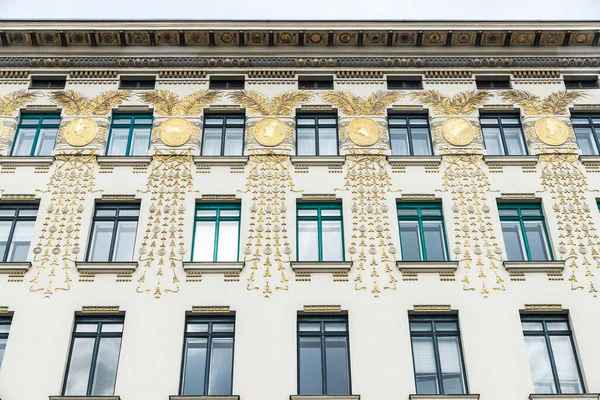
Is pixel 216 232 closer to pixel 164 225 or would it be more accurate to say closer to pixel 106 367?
pixel 164 225

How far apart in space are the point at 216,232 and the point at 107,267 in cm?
301

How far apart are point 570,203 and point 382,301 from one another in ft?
20.5

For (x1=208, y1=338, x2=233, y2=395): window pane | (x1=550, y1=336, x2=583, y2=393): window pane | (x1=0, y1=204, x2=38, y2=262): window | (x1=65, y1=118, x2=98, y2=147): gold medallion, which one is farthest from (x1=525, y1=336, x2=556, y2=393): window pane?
(x1=65, y1=118, x2=98, y2=147): gold medallion

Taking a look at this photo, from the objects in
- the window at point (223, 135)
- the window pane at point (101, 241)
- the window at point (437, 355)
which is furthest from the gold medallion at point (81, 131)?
the window at point (437, 355)

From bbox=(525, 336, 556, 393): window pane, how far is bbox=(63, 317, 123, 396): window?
9.90 metres

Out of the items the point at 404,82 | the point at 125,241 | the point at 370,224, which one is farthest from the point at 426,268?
the point at 125,241

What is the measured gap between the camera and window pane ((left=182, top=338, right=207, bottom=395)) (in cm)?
1703

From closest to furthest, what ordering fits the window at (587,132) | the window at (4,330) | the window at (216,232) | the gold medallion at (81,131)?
the window at (4,330) < the window at (216,232) < the gold medallion at (81,131) < the window at (587,132)

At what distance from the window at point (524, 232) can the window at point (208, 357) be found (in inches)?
305

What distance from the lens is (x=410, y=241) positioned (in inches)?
771

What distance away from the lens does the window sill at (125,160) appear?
827 inches

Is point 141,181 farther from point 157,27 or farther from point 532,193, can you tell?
point 532,193

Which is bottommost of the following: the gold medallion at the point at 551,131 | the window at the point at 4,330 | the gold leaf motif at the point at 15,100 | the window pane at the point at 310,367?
the window pane at the point at 310,367

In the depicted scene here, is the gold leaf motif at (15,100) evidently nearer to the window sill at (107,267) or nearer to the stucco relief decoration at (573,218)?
the window sill at (107,267)
